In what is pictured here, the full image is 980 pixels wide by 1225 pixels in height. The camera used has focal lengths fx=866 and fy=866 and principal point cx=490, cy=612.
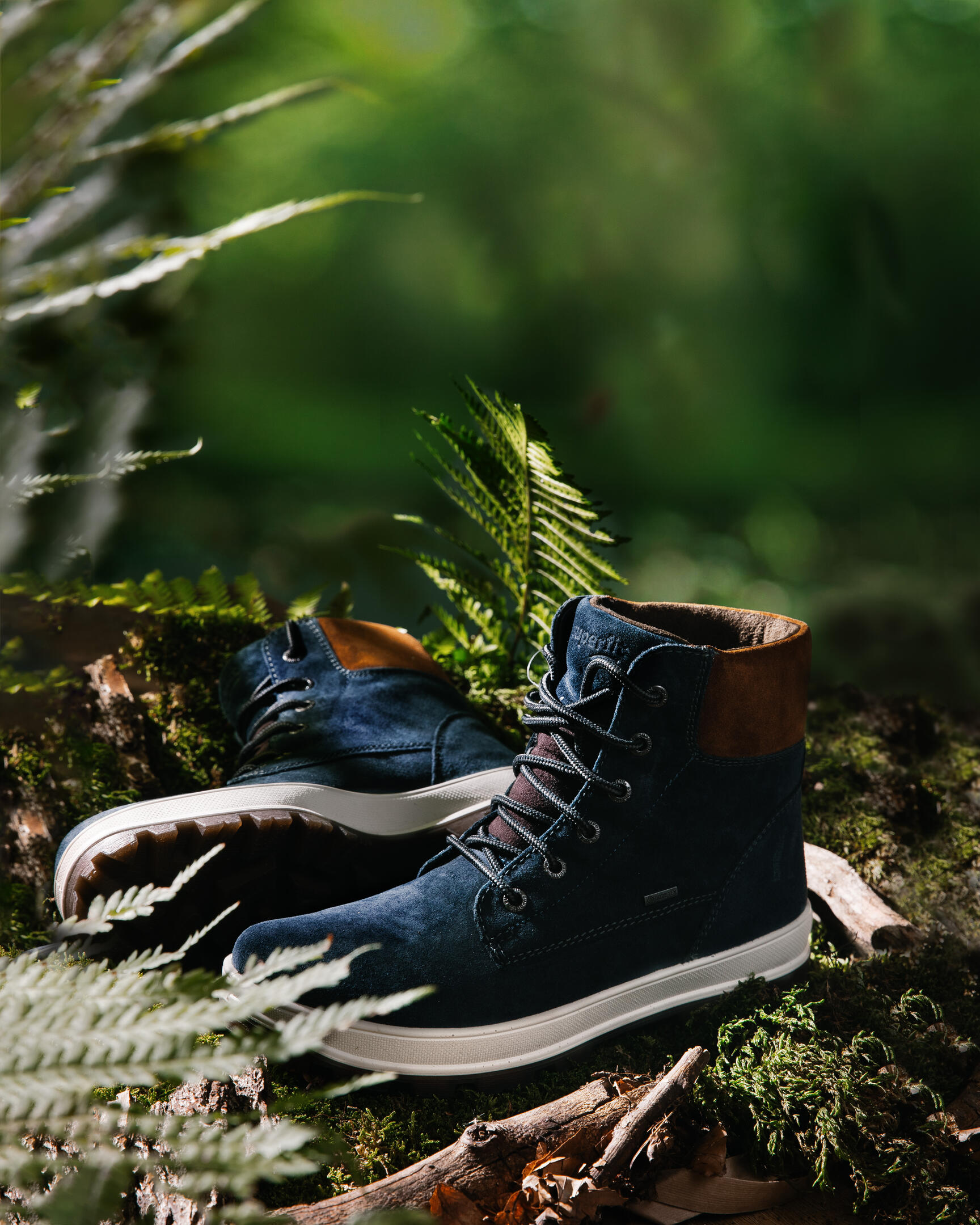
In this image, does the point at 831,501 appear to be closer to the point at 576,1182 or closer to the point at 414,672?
the point at 414,672

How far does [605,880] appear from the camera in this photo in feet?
4.48

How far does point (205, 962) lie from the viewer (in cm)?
150

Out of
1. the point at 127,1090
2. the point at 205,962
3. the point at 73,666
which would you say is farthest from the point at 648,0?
the point at 127,1090

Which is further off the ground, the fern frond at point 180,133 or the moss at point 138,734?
the fern frond at point 180,133

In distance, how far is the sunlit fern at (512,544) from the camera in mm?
2215

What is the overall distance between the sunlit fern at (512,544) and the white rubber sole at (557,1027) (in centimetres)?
91

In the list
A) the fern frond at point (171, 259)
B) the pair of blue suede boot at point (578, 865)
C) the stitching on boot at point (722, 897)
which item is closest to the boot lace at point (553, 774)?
the pair of blue suede boot at point (578, 865)

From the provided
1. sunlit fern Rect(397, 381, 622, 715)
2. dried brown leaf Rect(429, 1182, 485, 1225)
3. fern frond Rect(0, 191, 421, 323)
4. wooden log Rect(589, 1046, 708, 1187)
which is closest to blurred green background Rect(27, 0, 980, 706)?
sunlit fern Rect(397, 381, 622, 715)

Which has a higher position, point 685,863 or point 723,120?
point 723,120

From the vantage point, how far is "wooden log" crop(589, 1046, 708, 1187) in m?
1.07

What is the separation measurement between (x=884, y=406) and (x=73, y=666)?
2.98 meters

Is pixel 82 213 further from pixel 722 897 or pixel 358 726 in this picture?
pixel 358 726

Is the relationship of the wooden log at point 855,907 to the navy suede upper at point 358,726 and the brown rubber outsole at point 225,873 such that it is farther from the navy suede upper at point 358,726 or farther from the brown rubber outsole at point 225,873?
the brown rubber outsole at point 225,873

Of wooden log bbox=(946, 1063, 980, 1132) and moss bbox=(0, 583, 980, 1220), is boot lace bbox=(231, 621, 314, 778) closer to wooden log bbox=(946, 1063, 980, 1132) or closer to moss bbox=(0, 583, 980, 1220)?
moss bbox=(0, 583, 980, 1220)
